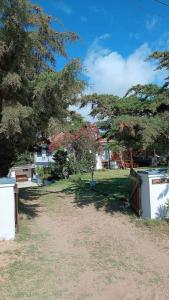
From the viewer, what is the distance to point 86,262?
7734 millimetres

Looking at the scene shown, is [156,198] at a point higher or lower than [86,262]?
higher

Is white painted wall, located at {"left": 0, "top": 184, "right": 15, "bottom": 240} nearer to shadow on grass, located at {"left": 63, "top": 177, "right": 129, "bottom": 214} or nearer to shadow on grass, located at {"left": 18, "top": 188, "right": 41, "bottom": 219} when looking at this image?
shadow on grass, located at {"left": 18, "top": 188, "right": 41, "bottom": 219}

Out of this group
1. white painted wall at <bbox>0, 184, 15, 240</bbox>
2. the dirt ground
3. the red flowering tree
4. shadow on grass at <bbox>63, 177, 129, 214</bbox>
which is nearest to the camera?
the dirt ground

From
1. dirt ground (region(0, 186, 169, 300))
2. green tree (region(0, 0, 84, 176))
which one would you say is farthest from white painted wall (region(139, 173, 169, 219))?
green tree (region(0, 0, 84, 176))

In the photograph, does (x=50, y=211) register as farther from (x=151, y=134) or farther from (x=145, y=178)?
(x=151, y=134)

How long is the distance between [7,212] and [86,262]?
2.26 meters

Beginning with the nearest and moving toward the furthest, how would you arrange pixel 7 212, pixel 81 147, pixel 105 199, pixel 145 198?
pixel 7 212 → pixel 145 198 → pixel 105 199 → pixel 81 147

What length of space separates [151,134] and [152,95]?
2863mm

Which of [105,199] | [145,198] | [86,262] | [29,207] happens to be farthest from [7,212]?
[105,199]

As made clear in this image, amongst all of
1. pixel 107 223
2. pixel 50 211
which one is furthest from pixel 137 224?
pixel 50 211

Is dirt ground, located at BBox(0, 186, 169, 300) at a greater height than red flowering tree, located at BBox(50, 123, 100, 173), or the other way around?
red flowering tree, located at BBox(50, 123, 100, 173)

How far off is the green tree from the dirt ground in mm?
2837

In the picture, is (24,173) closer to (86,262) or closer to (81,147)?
(81,147)

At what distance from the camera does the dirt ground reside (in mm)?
A: 6324
